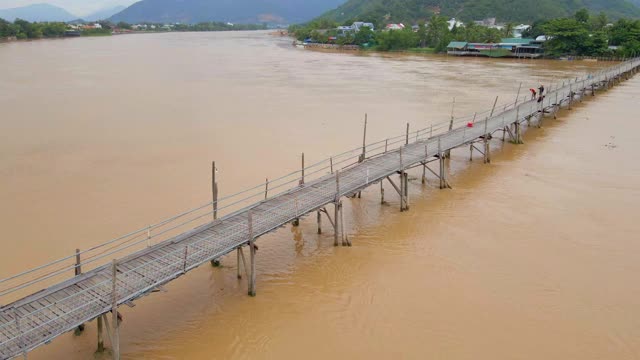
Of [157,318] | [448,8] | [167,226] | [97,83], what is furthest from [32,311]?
[448,8]

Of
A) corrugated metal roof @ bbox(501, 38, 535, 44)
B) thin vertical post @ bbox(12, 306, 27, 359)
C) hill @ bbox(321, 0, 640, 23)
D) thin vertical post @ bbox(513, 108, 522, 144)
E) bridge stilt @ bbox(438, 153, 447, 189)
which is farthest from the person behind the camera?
hill @ bbox(321, 0, 640, 23)

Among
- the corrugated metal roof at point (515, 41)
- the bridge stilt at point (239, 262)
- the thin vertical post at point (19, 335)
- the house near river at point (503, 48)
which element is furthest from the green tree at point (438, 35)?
the thin vertical post at point (19, 335)

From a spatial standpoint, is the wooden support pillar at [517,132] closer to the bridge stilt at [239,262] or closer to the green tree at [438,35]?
the bridge stilt at [239,262]

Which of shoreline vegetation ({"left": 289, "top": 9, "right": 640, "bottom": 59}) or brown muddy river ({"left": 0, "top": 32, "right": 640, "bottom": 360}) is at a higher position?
shoreline vegetation ({"left": 289, "top": 9, "right": 640, "bottom": 59})

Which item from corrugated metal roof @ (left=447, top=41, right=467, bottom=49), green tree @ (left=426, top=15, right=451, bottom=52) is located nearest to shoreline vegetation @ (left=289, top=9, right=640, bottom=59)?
green tree @ (left=426, top=15, right=451, bottom=52)

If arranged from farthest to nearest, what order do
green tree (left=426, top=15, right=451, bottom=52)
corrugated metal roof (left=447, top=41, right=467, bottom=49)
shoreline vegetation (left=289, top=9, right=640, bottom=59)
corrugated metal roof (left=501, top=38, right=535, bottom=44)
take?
green tree (left=426, top=15, right=451, bottom=52), corrugated metal roof (left=447, top=41, right=467, bottom=49), corrugated metal roof (left=501, top=38, right=535, bottom=44), shoreline vegetation (left=289, top=9, right=640, bottom=59)

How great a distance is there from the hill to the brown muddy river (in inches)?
3901

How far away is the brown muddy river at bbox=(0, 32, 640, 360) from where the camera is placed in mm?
9367

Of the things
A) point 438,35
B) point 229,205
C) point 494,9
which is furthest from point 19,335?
point 494,9

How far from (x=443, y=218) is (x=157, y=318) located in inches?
330

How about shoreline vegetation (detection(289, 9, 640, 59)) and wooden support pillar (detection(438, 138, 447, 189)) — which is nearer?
wooden support pillar (detection(438, 138, 447, 189))

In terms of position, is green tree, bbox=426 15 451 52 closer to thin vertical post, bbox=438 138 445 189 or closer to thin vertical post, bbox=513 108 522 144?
thin vertical post, bbox=513 108 522 144

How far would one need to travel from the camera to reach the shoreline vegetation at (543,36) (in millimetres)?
65625

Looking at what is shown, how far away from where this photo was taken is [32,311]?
777 centimetres
